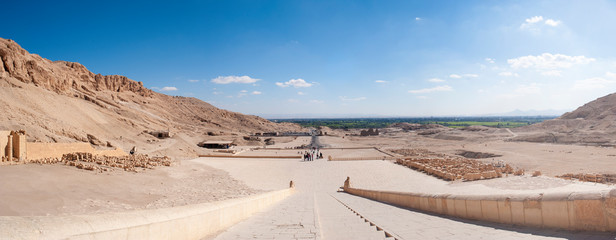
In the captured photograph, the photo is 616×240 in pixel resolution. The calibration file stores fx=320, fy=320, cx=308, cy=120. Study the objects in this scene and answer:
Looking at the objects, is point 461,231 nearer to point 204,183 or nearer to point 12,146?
point 204,183

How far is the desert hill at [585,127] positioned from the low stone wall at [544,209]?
50960 millimetres

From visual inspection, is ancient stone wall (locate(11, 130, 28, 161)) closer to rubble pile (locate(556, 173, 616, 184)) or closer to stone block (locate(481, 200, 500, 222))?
stone block (locate(481, 200, 500, 222))

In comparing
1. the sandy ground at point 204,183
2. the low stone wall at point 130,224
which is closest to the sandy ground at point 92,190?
the sandy ground at point 204,183

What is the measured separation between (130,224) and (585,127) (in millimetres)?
77050

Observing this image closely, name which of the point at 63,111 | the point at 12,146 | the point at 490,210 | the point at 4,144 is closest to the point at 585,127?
the point at 490,210

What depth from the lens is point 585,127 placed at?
59.0 metres

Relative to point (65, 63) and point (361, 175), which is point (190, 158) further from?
point (65, 63)

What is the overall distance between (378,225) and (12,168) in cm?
1735

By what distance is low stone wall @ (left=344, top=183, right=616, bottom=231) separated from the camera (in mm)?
3633

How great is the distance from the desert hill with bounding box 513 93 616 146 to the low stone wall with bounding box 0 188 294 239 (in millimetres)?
55127

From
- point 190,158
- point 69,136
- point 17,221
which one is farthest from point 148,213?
point 190,158

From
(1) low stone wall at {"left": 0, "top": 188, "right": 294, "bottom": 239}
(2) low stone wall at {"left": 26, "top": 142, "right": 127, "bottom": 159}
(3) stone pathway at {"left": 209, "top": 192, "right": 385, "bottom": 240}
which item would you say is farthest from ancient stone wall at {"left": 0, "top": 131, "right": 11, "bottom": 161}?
(1) low stone wall at {"left": 0, "top": 188, "right": 294, "bottom": 239}

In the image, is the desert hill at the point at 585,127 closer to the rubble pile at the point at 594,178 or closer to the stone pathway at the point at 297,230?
the rubble pile at the point at 594,178

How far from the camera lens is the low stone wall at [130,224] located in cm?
212
